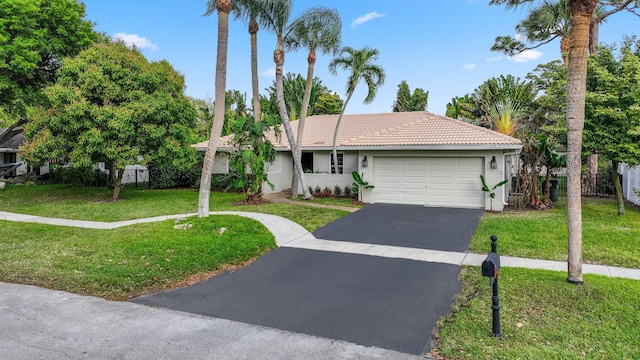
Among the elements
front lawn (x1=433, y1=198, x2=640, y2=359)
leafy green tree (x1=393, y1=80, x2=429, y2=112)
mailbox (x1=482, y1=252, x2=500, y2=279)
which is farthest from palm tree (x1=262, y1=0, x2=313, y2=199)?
leafy green tree (x1=393, y1=80, x2=429, y2=112)

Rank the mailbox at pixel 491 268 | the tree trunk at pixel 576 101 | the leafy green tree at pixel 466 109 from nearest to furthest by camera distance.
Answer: the mailbox at pixel 491 268 < the tree trunk at pixel 576 101 < the leafy green tree at pixel 466 109

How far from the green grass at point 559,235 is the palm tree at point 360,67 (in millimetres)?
8071

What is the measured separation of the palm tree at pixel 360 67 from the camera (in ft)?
55.5

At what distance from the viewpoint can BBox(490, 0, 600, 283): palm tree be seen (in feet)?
19.0

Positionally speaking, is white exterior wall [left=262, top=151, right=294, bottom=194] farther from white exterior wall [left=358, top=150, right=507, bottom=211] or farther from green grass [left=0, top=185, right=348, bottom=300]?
white exterior wall [left=358, top=150, right=507, bottom=211]

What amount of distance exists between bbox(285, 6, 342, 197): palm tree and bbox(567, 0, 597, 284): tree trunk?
11.1 meters

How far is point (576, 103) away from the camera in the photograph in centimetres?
581

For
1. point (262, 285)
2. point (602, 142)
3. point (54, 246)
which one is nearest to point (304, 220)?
point (262, 285)

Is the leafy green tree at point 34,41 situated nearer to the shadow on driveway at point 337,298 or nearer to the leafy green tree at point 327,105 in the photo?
the shadow on driveway at point 337,298

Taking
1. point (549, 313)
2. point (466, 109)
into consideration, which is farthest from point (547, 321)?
point (466, 109)

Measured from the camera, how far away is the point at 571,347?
4051mm

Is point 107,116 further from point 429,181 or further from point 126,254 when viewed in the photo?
point 429,181

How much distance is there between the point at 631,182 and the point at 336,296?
1622 centimetres

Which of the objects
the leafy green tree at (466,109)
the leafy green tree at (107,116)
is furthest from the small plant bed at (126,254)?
the leafy green tree at (466,109)
